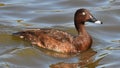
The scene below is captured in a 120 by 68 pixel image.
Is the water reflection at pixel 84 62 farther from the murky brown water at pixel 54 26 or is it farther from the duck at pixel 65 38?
the duck at pixel 65 38

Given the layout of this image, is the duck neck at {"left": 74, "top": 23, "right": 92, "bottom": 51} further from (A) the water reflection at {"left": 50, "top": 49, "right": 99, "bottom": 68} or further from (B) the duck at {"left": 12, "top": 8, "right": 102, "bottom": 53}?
(A) the water reflection at {"left": 50, "top": 49, "right": 99, "bottom": 68}

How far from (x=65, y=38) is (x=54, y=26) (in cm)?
169

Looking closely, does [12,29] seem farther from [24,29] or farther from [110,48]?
[110,48]

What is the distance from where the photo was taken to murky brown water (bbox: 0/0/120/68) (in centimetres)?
1064

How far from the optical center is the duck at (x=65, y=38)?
11266 millimetres

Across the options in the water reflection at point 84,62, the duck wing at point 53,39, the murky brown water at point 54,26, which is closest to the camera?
Answer: the water reflection at point 84,62

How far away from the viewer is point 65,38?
11.3m

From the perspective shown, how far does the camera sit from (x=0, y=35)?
12047 millimetres

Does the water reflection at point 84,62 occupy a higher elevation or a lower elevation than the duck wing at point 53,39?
lower

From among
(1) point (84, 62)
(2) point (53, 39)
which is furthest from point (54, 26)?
(1) point (84, 62)

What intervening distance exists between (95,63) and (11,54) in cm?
187

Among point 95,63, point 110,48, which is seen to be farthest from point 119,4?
point 95,63

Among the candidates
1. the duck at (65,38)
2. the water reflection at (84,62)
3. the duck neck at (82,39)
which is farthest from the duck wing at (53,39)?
the water reflection at (84,62)

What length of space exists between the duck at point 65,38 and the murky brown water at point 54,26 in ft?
0.51
